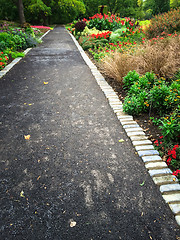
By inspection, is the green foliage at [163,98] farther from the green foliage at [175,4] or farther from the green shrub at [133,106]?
the green foliage at [175,4]

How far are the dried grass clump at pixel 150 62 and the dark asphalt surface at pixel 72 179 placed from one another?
1381mm

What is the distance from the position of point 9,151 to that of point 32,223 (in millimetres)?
1115

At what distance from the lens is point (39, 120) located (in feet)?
9.75

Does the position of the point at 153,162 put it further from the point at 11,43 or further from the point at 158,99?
the point at 11,43

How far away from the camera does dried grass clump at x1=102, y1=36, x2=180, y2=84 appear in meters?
3.86

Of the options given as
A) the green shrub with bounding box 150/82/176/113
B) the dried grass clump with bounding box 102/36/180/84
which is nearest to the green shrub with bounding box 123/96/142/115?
the green shrub with bounding box 150/82/176/113

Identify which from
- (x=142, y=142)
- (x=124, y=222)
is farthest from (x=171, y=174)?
(x=124, y=222)

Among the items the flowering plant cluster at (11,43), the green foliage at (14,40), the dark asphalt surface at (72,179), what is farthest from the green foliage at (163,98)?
the green foliage at (14,40)

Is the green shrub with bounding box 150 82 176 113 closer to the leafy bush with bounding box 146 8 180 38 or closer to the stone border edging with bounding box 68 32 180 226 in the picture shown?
the stone border edging with bounding box 68 32 180 226

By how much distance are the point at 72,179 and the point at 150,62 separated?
351 cm

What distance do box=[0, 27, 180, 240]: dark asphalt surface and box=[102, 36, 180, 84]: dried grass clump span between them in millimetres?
1381

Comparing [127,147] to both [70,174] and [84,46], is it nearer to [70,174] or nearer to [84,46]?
[70,174]

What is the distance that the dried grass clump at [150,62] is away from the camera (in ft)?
12.6

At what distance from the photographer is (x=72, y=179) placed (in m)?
1.91
